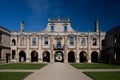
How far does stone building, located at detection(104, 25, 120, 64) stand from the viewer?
38.8 metres

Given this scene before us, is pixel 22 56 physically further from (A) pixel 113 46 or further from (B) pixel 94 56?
(A) pixel 113 46

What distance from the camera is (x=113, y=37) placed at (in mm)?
41250

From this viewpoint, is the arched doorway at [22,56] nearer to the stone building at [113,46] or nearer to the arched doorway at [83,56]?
the arched doorway at [83,56]

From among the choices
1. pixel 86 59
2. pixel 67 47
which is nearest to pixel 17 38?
pixel 67 47

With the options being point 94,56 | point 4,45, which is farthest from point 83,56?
point 4,45

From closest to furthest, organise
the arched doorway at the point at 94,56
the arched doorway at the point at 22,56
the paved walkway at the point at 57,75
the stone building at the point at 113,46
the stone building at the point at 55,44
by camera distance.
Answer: the paved walkway at the point at 57,75
the stone building at the point at 113,46
the stone building at the point at 55,44
the arched doorway at the point at 22,56
the arched doorway at the point at 94,56

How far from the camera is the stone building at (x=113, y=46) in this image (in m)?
38.8

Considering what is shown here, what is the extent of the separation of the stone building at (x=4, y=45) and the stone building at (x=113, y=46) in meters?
23.8

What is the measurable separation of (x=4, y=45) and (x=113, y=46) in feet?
79.5

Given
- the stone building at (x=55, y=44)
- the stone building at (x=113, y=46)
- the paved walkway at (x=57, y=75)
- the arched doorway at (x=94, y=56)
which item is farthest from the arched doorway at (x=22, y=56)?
Result: the paved walkway at (x=57, y=75)

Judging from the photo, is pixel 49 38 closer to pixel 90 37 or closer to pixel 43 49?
pixel 43 49

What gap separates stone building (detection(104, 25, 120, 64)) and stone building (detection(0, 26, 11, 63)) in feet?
78.0

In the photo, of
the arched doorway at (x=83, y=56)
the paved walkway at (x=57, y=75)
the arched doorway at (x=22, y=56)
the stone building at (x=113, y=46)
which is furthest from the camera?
the arched doorway at (x=83, y=56)

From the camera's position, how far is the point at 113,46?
4091 cm
